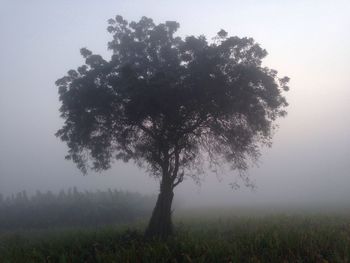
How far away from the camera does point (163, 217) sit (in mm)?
23766

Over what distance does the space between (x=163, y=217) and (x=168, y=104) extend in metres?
7.32

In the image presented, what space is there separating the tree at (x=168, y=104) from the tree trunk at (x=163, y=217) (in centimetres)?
6

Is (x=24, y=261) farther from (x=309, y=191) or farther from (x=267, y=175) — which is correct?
(x=267, y=175)

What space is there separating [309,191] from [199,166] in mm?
94597

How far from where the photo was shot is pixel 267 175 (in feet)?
511

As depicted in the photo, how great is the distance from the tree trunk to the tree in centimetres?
6

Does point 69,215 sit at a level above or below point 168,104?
below

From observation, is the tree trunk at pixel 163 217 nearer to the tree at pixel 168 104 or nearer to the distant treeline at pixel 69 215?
the tree at pixel 168 104

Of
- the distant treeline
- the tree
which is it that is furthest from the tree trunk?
the distant treeline

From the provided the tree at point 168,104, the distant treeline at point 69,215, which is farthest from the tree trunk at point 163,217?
the distant treeline at point 69,215

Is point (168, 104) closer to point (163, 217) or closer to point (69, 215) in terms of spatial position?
point (163, 217)

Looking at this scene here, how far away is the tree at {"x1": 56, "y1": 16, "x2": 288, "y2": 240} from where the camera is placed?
76.0 feet

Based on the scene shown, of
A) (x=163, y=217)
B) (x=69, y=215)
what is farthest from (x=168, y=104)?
(x=69, y=215)

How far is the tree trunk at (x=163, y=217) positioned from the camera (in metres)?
23.1
